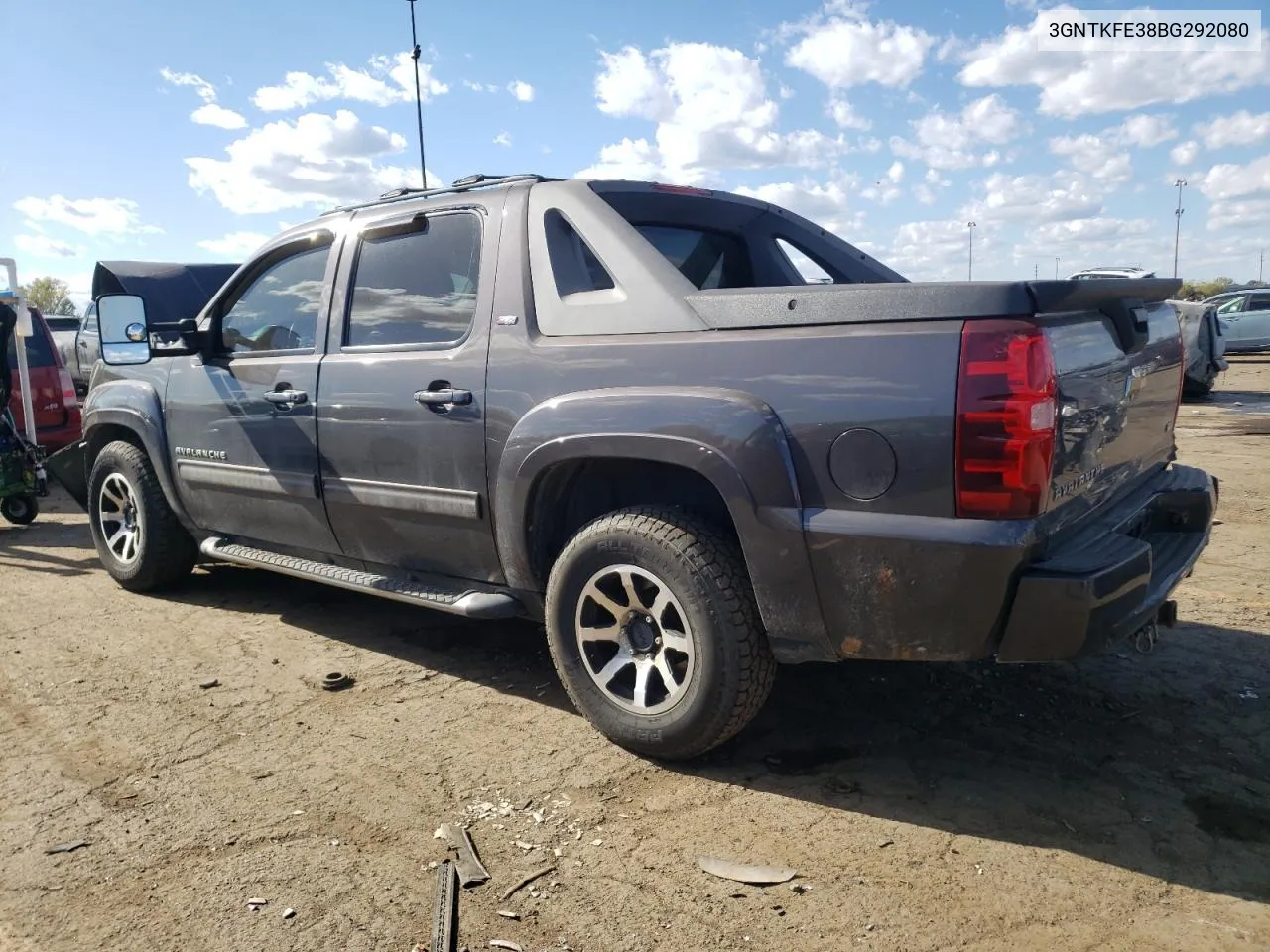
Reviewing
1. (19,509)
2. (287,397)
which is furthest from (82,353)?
(287,397)

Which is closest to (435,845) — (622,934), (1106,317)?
(622,934)

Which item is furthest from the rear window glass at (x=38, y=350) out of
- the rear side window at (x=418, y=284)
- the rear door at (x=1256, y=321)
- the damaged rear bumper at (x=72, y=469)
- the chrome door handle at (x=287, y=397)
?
the rear door at (x=1256, y=321)

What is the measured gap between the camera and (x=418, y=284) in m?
3.91

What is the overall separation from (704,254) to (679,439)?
166 cm

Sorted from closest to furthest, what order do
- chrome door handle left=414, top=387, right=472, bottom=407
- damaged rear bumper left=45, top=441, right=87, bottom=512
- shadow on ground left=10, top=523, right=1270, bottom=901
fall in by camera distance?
shadow on ground left=10, top=523, right=1270, bottom=901, chrome door handle left=414, top=387, right=472, bottom=407, damaged rear bumper left=45, top=441, right=87, bottom=512

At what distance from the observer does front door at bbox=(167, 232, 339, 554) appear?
4.23m

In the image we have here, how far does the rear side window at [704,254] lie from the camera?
4.08m

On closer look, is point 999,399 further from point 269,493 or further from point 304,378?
point 269,493

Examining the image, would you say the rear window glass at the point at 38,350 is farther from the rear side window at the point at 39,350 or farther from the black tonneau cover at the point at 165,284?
the black tonneau cover at the point at 165,284

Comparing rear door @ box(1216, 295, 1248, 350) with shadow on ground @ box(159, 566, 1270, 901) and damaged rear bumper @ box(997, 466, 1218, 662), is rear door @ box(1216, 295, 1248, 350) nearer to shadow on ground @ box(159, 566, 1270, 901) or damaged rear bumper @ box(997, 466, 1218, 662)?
shadow on ground @ box(159, 566, 1270, 901)

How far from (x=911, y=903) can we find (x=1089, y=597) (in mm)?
889

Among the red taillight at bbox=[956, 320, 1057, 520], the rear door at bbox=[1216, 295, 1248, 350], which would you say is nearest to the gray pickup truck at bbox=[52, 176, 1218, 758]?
the red taillight at bbox=[956, 320, 1057, 520]

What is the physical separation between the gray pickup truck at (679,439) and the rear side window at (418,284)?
1 cm

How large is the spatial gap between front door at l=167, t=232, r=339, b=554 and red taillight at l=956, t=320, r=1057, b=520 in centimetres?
273
